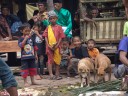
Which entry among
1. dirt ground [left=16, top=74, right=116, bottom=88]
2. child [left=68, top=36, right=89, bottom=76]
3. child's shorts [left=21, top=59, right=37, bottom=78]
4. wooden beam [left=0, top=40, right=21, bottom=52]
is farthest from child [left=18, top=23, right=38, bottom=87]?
child [left=68, top=36, right=89, bottom=76]

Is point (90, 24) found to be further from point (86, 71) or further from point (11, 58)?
point (11, 58)

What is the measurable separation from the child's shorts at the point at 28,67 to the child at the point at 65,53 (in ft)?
4.06

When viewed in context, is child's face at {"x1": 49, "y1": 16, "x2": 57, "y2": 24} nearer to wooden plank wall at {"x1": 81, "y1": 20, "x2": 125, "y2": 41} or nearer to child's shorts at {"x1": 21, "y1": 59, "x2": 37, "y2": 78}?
wooden plank wall at {"x1": 81, "y1": 20, "x2": 125, "y2": 41}

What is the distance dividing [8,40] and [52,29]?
3.99 feet

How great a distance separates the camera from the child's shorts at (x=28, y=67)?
8.84 m

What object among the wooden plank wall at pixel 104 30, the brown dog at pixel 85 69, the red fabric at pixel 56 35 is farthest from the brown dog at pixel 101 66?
the wooden plank wall at pixel 104 30

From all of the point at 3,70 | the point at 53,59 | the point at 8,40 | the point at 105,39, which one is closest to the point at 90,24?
the point at 105,39

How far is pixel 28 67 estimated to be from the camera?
29.2 ft

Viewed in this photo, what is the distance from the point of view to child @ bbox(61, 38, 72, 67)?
32.6 ft

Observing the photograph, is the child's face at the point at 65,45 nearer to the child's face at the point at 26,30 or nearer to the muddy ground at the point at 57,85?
the muddy ground at the point at 57,85

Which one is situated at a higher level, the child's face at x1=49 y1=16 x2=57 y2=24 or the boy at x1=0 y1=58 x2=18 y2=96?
the child's face at x1=49 y1=16 x2=57 y2=24

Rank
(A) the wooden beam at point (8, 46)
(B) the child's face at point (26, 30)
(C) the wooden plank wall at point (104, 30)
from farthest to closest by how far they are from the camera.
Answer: (A) the wooden beam at point (8, 46)
(C) the wooden plank wall at point (104, 30)
(B) the child's face at point (26, 30)

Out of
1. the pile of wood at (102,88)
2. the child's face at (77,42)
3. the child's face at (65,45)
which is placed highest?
the child's face at (77,42)

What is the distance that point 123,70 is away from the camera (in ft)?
22.7
